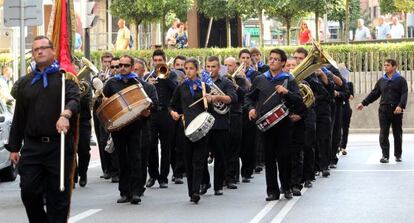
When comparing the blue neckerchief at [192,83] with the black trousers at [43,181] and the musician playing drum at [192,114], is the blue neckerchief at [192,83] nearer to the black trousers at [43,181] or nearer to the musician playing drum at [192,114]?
the musician playing drum at [192,114]

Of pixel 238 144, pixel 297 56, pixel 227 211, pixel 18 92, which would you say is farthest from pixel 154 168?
pixel 18 92

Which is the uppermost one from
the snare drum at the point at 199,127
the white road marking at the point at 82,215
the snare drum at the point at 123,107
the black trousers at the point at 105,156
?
the snare drum at the point at 123,107

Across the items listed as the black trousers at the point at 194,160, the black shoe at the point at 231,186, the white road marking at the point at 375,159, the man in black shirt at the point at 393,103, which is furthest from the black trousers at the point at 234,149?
the man in black shirt at the point at 393,103

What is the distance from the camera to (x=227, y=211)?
13.6 metres

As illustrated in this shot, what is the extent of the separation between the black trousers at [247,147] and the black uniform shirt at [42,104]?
25.7 ft

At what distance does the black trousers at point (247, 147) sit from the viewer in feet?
59.6

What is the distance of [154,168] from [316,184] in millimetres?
2379

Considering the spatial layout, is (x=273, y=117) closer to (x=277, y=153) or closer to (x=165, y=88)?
(x=277, y=153)

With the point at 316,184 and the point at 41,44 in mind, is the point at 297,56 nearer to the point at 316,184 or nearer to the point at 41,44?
the point at 316,184

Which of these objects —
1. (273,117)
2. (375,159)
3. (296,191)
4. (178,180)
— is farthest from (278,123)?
(375,159)

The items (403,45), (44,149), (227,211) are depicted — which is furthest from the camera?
(403,45)

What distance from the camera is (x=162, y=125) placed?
17.5m

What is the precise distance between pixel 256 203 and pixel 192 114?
1611 mm

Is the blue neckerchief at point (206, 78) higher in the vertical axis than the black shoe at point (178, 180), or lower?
higher
